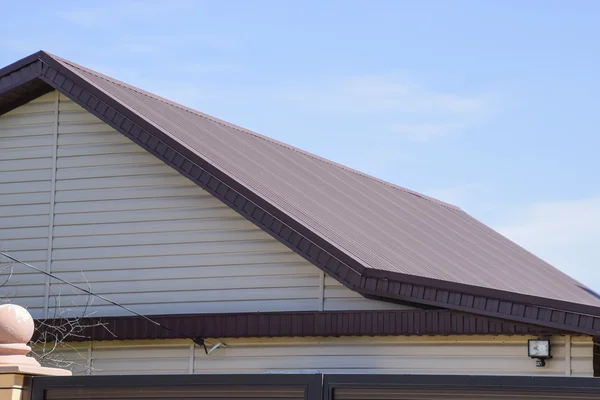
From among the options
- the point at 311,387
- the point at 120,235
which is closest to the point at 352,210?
the point at 120,235

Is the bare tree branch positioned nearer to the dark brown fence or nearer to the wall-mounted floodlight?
the wall-mounted floodlight

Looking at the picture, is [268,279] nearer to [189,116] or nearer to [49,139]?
[49,139]

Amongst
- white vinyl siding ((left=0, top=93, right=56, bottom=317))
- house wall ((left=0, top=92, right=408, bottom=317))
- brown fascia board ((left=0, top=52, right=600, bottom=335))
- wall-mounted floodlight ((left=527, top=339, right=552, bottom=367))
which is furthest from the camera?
white vinyl siding ((left=0, top=93, right=56, bottom=317))

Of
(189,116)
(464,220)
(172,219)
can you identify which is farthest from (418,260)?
(464,220)

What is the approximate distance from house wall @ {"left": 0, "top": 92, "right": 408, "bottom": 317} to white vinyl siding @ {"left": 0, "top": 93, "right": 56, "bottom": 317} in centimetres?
2

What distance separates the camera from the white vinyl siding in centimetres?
1462

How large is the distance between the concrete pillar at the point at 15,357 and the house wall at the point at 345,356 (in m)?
5.40

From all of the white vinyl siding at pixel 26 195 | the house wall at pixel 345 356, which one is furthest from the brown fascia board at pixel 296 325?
the white vinyl siding at pixel 26 195

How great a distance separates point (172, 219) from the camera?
1390 centimetres

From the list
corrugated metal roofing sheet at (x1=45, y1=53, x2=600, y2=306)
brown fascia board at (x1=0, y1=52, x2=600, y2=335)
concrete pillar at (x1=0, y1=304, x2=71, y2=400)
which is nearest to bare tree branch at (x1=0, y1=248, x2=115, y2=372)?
brown fascia board at (x1=0, y1=52, x2=600, y2=335)

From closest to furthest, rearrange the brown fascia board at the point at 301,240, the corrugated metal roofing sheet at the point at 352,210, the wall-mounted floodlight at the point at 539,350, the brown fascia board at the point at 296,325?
1. the brown fascia board at the point at 301,240
2. the wall-mounted floodlight at the point at 539,350
3. the brown fascia board at the point at 296,325
4. the corrugated metal roofing sheet at the point at 352,210

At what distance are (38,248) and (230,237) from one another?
2824 millimetres

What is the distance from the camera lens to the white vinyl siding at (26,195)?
1462cm

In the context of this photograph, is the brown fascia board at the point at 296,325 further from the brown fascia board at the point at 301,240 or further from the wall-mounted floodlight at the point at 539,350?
the brown fascia board at the point at 301,240
